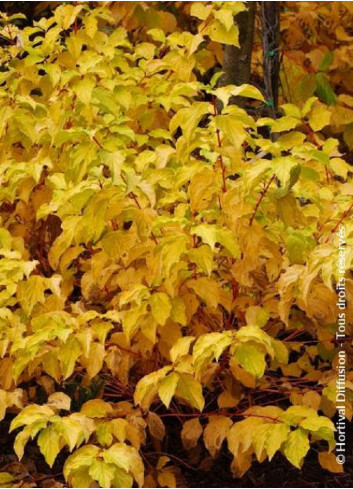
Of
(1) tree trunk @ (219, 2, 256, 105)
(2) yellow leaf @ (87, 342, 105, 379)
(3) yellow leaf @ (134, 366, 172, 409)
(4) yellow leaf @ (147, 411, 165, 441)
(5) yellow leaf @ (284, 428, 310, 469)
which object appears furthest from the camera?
(1) tree trunk @ (219, 2, 256, 105)

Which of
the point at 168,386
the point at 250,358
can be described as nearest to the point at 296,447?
the point at 250,358

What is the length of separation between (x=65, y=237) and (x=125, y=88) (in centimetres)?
75

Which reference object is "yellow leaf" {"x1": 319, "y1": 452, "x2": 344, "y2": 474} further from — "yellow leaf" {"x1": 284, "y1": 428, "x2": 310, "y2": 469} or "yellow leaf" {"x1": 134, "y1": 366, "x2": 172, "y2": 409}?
"yellow leaf" {"x1": 134, "y1": 366, "x2": 172, "y2": 409}

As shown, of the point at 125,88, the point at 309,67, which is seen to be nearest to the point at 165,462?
the point at 125,88

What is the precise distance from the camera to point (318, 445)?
8.95 ft

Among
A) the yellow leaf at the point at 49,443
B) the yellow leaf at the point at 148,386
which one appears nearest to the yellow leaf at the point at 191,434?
the yellow leaf at the point at 148,386

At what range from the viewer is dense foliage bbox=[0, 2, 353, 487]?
2.06 meters

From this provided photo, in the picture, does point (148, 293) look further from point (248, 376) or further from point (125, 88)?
point (125, 88)

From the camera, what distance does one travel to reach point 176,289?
226 centimetres

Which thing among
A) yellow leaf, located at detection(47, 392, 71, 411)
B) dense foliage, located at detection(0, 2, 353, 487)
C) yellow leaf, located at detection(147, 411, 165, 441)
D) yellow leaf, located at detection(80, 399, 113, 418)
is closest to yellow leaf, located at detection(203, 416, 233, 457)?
dense foliage, located at detection(0, 2, 353, 487)

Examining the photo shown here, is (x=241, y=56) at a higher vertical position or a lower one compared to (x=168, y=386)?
Result: higher

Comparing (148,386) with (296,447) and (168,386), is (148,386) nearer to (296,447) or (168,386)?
(168,386)

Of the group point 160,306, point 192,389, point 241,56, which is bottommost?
point 192,389

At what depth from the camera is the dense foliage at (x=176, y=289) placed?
2057mm
